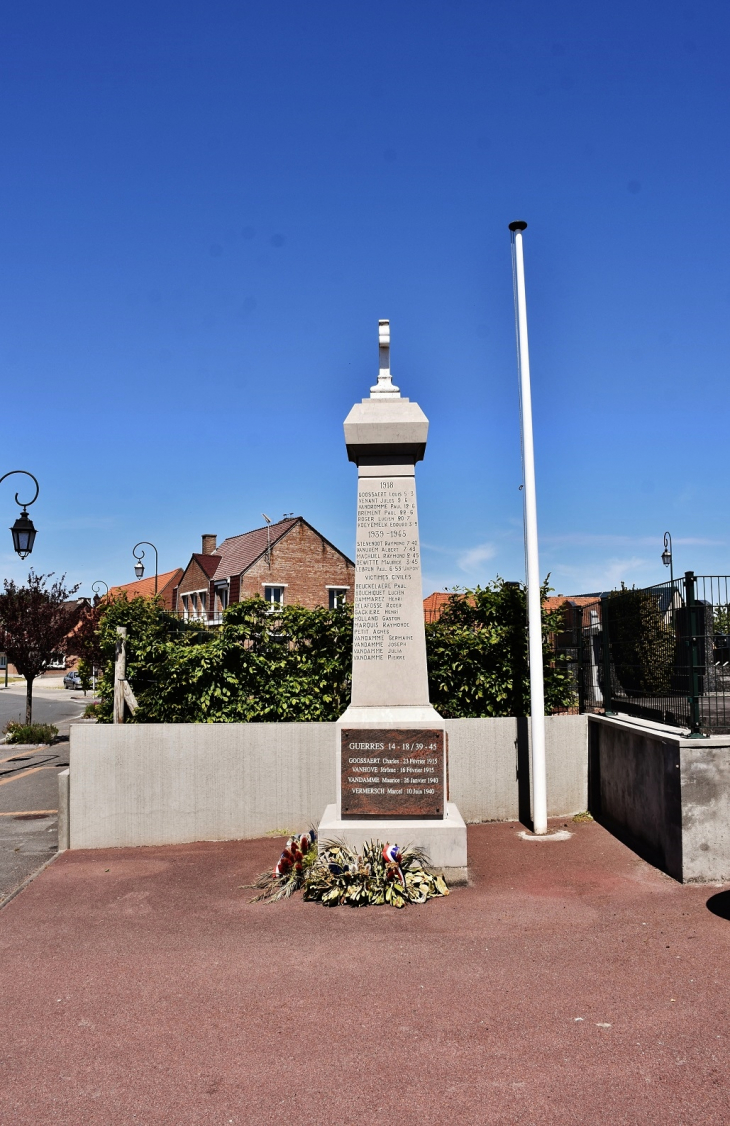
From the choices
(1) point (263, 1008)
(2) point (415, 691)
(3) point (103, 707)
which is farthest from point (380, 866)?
(3) point (103, 707)

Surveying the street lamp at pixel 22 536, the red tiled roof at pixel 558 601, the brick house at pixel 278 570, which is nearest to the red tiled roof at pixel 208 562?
the brick house at pixel 278 570

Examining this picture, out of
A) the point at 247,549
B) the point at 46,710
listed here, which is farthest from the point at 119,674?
the point at 247,549

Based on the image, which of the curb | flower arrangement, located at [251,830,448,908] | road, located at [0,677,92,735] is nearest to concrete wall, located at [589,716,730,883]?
flower arrangement, located at [251,830,448,908]

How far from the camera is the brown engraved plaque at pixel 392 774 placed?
26.0 feet

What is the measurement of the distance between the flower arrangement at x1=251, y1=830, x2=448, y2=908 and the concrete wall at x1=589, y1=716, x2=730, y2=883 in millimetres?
2241

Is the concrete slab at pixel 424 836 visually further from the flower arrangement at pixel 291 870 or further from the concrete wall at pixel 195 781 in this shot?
the concrete wall at pixel 195 781

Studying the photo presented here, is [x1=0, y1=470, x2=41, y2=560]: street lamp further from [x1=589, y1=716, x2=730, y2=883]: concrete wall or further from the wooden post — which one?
[x1=589, y1=716, x2=730, y2=883]: concrete wall

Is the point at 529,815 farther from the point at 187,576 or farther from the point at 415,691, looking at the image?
the point at 187,576

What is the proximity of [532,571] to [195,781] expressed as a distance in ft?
15.7

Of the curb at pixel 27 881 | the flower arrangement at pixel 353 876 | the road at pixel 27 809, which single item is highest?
the flower arrangement at pixel 353 876

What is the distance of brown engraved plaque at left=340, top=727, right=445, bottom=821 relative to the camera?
7.94 meters

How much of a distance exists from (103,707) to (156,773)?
249 centimetres

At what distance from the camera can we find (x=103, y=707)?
11.8 meters

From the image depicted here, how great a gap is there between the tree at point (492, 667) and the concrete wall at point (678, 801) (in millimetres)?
1899
